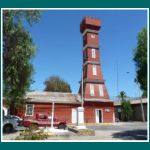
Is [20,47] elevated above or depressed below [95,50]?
below

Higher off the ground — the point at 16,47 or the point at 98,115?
the point at 16,47

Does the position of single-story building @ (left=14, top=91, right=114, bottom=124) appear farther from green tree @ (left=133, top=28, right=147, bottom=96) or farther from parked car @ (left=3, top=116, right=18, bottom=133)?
green tree @ (left=133, top=28, right=147, bottom=96)

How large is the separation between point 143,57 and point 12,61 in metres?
7.56

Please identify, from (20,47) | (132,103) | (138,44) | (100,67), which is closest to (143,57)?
(138,44)

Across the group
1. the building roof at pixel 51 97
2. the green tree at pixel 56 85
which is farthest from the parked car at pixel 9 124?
the green tree at pixel 56 85

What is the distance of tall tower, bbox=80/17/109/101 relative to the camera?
36.6 metres

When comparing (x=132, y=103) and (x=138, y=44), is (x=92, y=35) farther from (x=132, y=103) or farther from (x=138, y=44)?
(x=138, y=44)

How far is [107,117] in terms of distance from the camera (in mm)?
36031

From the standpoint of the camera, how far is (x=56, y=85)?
163 ft

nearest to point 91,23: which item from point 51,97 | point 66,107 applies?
point 51,97

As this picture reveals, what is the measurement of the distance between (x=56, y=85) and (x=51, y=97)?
609 inches

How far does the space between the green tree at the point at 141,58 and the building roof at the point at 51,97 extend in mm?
18239

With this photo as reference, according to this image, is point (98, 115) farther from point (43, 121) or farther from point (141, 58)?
point (141, 58)

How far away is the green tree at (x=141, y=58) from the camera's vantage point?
15.3m
